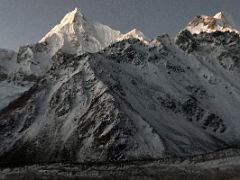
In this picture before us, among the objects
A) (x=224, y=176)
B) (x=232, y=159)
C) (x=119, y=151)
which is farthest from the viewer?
(x=119, y=151)

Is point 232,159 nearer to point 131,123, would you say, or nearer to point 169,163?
point 169,163

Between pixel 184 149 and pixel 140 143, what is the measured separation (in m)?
16.9

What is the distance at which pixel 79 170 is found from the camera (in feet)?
394

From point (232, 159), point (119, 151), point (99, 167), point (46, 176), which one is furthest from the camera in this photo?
point (119, 151)

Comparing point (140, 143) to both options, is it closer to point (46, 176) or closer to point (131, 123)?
point (131, 123)

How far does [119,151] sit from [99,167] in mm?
64157

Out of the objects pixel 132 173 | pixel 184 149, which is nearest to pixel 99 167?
pixel 132 173

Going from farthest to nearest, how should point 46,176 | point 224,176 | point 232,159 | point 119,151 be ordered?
1. point 119,151
2. point 46,176
3. point 232,159
4. point 224,176

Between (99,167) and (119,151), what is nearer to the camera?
(99,167)

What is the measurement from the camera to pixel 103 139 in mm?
196000

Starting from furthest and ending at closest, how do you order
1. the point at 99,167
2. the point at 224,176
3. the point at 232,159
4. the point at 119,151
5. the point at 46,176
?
the point at 119,151 → the point at 99,167 → the point at 46,176 → the point at 232,159 → the point at 224,176

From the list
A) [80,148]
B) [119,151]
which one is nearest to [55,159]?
[80,148]

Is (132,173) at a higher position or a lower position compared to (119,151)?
lower

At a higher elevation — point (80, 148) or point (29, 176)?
point (80, 148)
